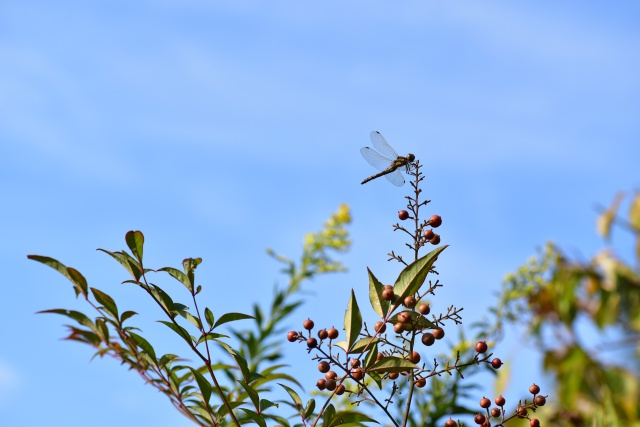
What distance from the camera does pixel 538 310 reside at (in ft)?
4.53

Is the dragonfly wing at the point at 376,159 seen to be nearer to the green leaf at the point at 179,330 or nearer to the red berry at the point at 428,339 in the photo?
the red berry at the point at 428,339

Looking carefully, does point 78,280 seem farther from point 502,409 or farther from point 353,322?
point 502,409

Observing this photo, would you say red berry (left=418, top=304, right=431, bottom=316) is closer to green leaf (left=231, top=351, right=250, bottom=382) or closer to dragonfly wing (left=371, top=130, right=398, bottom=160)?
green leaf (left=231, top=351, right=250, bottom=382)

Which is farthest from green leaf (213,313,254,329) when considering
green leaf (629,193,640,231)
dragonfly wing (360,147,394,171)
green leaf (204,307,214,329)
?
dragonfly wing (360,147,394,171)

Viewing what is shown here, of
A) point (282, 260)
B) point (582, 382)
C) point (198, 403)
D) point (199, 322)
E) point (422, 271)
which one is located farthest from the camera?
point (282, 260)

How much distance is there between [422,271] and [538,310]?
70cm

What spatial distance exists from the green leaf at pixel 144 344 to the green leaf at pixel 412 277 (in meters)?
0.74

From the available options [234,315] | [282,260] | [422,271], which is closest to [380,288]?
[422,271]

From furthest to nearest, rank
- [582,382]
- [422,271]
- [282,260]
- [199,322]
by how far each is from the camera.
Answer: [282,260] → [199,322] → [422,271] → [582,382]

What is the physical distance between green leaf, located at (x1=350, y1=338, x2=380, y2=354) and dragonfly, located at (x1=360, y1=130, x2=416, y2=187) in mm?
1933

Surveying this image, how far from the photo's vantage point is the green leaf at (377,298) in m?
2.16

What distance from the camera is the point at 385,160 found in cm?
476

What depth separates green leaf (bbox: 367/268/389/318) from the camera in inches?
85.1

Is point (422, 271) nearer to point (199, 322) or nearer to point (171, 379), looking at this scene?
point (199, 322)
